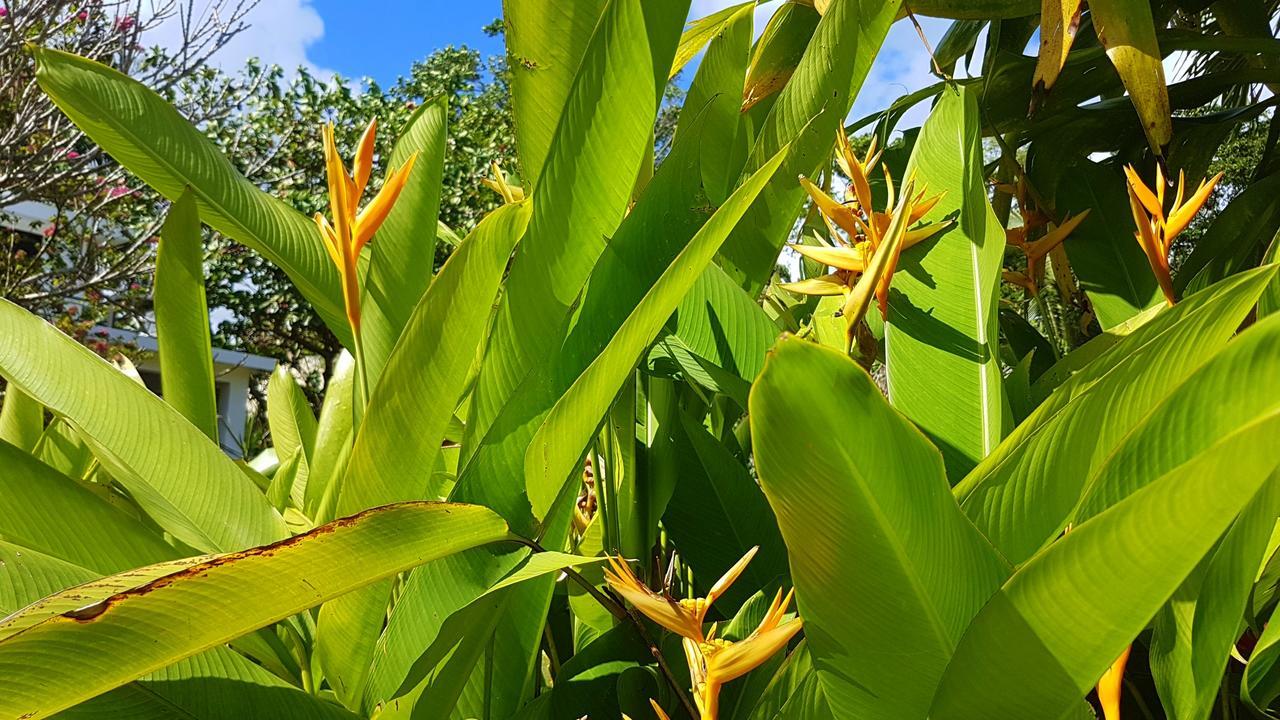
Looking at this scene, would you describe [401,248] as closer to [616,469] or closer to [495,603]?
[616,469]

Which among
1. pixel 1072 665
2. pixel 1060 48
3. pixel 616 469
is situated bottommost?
pixel 1072 665

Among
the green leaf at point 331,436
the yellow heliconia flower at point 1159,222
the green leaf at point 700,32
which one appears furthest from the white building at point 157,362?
the yellow heliconia flower at point 1159,222

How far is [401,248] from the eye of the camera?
752 millimetres

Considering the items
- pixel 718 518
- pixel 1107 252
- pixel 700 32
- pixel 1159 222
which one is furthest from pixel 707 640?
pixel 700 32

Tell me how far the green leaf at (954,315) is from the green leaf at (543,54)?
262 mm

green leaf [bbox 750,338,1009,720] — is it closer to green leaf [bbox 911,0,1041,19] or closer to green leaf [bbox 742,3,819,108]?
green leaf [bbox 742,3,819,108]

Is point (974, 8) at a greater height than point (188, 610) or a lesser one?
greater

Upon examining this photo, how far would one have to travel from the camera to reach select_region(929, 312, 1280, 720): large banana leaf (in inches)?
12.4

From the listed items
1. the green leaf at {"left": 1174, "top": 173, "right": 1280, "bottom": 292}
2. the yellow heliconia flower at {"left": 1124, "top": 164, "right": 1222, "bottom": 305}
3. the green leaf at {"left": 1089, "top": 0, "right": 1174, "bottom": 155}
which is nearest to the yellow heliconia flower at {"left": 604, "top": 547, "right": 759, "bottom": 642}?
the yellow heliconia flower at {"left": 1124, "top": 164, "right": 1222, "bottom": 305}

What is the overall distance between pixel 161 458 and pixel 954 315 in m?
0.60

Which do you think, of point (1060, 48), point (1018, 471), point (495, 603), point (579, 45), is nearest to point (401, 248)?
point (579, 45)

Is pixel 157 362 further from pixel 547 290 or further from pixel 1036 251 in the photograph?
pixel 547 290

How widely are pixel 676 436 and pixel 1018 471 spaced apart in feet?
1.11

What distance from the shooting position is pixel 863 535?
38cm
